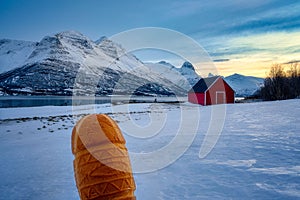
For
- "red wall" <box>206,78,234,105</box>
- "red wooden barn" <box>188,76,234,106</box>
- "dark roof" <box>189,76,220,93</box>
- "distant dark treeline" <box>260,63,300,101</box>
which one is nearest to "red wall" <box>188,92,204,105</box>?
"red wooden barn" <box>188,76,234,106</box>

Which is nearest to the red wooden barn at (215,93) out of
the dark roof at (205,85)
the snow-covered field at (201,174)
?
the dark roof at (205,85)

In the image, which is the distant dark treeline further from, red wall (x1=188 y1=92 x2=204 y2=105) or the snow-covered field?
the snow-covered field

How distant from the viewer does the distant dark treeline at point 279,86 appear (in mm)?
46250

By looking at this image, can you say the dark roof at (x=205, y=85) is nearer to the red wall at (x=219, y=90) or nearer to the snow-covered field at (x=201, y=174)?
the red wall at (x=219, y=90)

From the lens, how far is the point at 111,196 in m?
2.68

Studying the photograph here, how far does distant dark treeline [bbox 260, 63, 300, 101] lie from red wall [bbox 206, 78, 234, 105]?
8.08 meters

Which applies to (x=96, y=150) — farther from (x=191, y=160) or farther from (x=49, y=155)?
(x=49, y=155)

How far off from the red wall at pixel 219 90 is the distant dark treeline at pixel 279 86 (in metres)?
8.08

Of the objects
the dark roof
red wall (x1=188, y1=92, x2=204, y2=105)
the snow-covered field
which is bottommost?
the snow-covered field

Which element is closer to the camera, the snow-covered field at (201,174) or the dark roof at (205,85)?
the snow-covered field at (201,174)

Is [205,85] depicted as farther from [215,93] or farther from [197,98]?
[197,98]

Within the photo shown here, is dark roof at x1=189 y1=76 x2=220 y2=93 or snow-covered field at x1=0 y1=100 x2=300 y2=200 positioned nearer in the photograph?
snow-covered field at x1=0 y1=100 x2=300 y2=200

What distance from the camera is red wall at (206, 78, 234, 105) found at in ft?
149

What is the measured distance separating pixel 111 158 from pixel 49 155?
7078 millimetres
